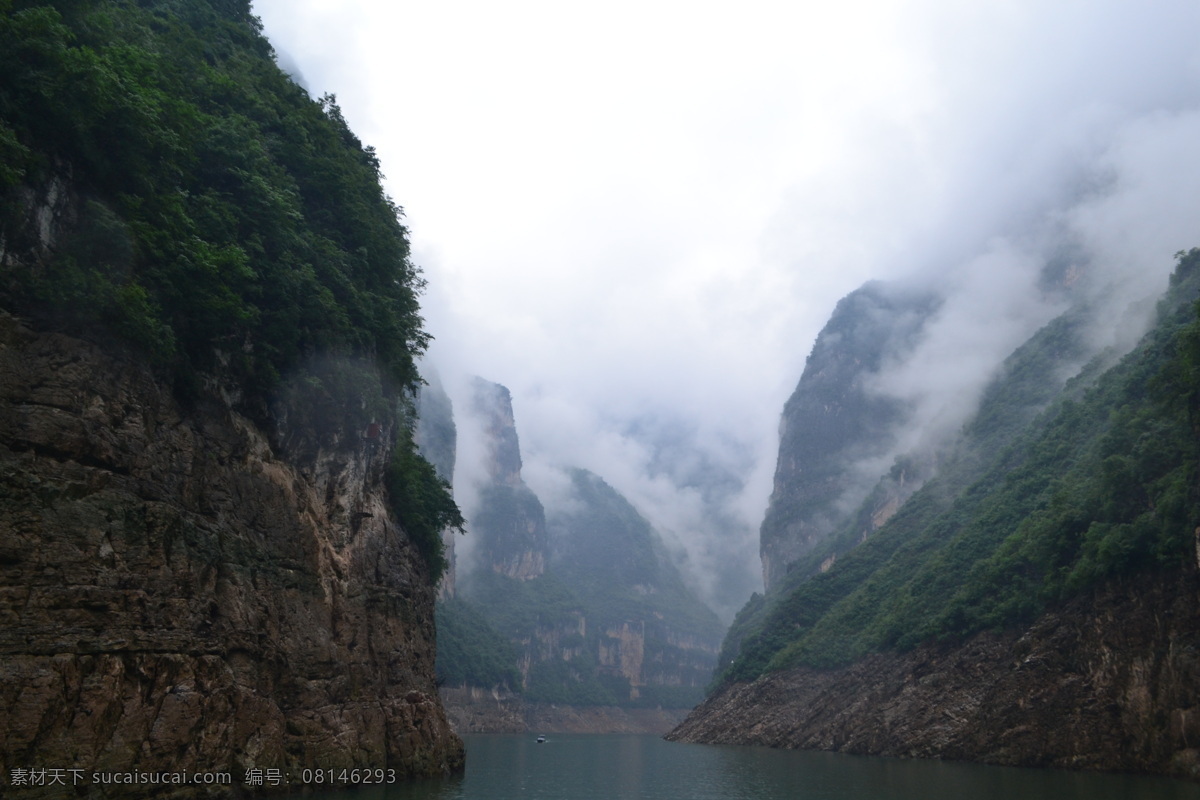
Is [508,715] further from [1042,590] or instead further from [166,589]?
[166,589]

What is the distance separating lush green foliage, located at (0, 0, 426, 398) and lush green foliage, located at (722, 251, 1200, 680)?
1737 inches

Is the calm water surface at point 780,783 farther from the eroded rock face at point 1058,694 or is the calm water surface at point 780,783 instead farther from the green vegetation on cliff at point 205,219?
the green vegetation on cliff at point 205,219

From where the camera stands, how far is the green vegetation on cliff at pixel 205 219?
25.0 metres

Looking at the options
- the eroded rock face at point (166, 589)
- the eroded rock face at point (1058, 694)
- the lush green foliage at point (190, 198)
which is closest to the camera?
the eroded rock face at point (166, 589)

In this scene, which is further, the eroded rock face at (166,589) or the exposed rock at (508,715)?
the exposed rock at (508,715)

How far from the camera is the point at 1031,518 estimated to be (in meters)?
72.5

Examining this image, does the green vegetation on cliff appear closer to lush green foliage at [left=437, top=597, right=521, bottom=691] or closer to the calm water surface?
the calm water surface

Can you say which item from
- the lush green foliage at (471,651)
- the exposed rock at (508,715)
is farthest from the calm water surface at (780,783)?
the lush green foliage at (471,651)

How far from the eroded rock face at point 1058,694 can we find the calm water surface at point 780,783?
1965 mm

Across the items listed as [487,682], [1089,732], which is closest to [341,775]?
[1089,732]

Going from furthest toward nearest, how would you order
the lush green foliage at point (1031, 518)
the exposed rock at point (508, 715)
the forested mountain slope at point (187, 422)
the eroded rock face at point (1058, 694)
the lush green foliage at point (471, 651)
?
the lush green foliage at point (471, 651) → the exposed rock at point (508, 715) → the lush green foliage at point (1031, 518) → the eroded rock face at point (1058, 694) → the forested mountain slope at point (187, 422)

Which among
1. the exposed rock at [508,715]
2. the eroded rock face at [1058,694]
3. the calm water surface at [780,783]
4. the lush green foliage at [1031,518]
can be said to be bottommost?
the exposed rock at [508,715]

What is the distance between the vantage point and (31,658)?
21.4 m

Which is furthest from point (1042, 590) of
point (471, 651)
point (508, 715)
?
point (508, 715)
